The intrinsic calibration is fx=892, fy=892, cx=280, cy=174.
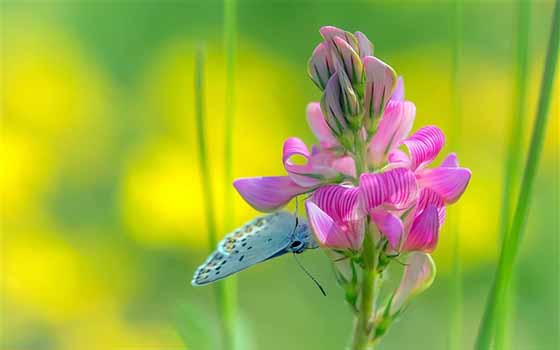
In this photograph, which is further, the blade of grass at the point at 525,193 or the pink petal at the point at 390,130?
the pink petal at the point at 390,130

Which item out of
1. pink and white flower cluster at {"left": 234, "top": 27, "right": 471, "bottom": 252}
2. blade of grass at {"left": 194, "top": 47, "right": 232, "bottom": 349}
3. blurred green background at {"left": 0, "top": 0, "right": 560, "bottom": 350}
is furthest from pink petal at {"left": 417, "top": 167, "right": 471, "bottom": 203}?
blurred green background at {"left": 0, "top": 0, "right": 560, "bottom": 350}

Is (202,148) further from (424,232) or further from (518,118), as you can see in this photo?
(518,118)

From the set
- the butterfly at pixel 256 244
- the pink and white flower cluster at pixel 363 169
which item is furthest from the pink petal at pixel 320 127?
the butterfly at pixel 256 244

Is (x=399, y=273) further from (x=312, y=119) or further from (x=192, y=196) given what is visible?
(x=312, y=119)

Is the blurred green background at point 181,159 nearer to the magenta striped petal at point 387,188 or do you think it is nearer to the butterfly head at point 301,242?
the butterfly head at point 301,242

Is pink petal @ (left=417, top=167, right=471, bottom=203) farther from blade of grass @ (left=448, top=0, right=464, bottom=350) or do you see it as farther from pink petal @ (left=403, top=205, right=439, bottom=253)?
blade of grass @ (left=448, top=0, right=464, bottom=350)

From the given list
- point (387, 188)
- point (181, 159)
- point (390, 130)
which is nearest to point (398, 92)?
point (390, 130)
